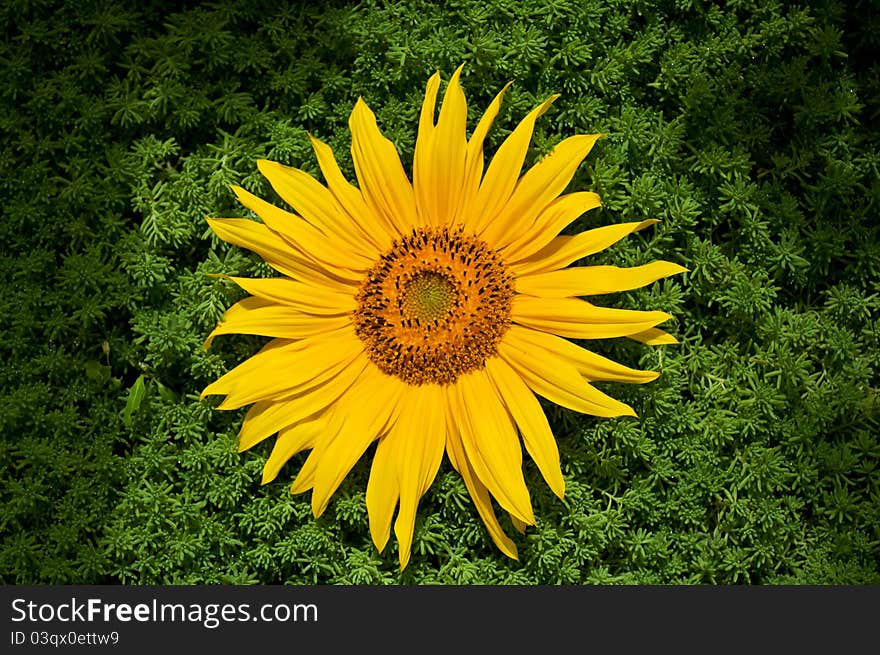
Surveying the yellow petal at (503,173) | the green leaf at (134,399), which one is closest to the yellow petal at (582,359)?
the yellow petal at (503,173)

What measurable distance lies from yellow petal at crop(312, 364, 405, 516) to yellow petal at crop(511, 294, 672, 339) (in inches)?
19.0

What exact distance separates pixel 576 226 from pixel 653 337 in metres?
0.47

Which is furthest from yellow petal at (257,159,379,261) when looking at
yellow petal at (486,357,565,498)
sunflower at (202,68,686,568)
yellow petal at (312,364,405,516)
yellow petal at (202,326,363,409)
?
yellow petal at (486,357,565,498)

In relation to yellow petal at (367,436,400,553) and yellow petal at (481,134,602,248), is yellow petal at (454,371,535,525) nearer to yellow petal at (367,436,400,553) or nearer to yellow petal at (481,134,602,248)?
yellow petal at (367,436,400,553)

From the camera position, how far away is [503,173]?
9.18 ft

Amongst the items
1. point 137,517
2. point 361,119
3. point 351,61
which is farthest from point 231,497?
point 351,61

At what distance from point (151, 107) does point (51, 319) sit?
0.76 metres

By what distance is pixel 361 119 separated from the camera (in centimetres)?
288

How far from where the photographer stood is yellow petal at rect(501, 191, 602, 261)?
2803 mm

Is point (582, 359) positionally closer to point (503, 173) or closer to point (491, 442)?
point (491, 442)

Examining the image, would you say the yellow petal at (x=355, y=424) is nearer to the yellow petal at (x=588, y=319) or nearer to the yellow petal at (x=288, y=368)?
the yellow petal at (x=288, y=368)

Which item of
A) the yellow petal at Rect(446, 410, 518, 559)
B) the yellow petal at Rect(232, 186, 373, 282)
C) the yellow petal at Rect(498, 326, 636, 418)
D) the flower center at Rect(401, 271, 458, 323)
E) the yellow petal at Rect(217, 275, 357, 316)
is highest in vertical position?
the yellow petal at Rect(232, 186, 373, 282)

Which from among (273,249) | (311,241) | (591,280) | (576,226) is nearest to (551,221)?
(591,280)

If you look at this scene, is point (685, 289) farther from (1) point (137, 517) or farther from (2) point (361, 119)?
(1) point (137, 517)
